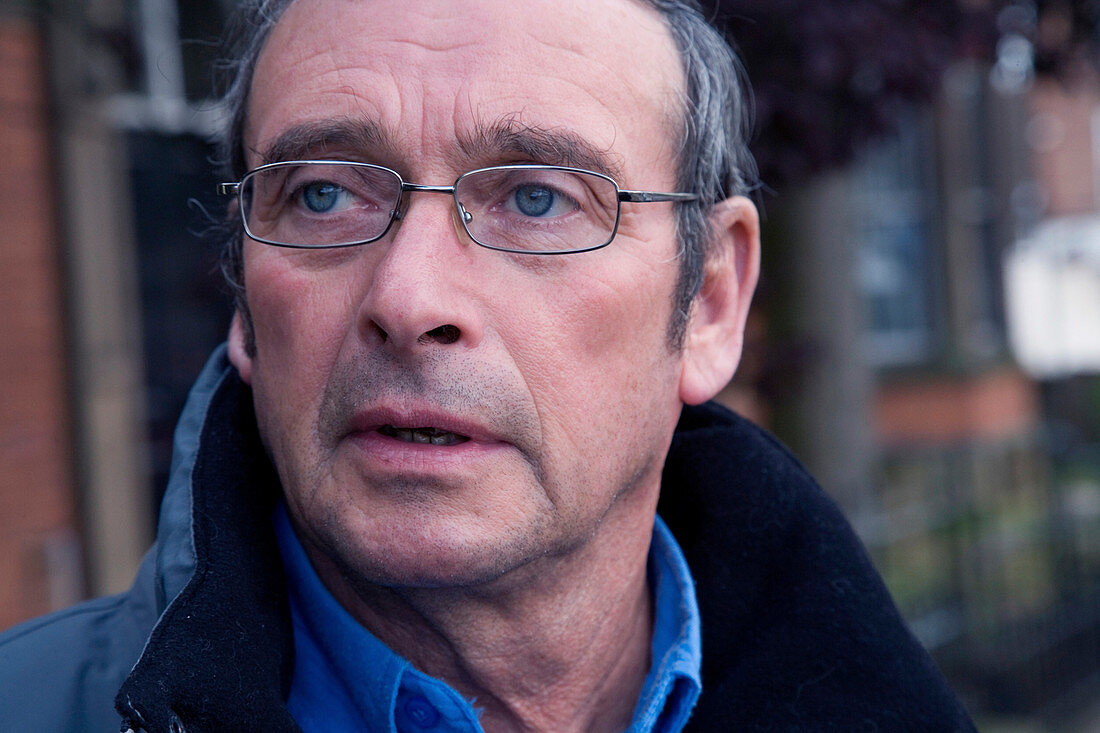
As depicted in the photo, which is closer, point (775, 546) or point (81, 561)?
point (775, 546)

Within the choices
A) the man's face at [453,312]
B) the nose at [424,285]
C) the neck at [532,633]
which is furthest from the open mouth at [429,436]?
the neck at [532,633]

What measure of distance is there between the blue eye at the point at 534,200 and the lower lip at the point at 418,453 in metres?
0.37

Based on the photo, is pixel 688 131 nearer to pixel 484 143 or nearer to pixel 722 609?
pixel 484 143

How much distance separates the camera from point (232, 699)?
138cm

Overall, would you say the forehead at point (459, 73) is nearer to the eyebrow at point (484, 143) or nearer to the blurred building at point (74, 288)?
the eyebrow at point (484, 143)

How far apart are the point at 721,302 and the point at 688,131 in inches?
13.4

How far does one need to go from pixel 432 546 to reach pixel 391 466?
0.13 meters

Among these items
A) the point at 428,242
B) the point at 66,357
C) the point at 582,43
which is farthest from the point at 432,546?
the point at 66,357

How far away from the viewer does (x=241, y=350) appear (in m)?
1.84

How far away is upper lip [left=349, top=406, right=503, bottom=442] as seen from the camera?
147 cm

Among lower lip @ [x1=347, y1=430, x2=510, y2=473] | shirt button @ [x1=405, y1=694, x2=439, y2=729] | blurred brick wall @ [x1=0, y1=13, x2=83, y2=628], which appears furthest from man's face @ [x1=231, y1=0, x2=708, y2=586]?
blurred brick wall @ [x1=0, y1=13, x2=83, y2=628]

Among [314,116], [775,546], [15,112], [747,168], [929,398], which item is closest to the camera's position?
[314,116]

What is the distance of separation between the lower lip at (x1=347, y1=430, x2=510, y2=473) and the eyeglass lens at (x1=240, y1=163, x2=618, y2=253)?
0.30 m

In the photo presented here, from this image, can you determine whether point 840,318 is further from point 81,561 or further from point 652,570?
point 81,561
